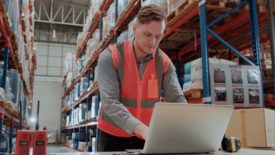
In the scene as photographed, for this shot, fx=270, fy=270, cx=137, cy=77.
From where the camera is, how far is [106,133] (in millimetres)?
2076

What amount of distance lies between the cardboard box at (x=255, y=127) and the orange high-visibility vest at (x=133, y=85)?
95 centimetres

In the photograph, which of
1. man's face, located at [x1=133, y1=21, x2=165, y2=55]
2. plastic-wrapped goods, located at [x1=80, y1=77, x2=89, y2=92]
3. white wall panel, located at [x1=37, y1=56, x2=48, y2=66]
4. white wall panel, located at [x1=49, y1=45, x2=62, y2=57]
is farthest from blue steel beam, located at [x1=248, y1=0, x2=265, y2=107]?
white wall panel, located at [x1=37, y1=56, x2=48, y2=66]

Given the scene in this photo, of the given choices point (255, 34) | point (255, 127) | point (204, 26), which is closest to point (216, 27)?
point (255, 34)

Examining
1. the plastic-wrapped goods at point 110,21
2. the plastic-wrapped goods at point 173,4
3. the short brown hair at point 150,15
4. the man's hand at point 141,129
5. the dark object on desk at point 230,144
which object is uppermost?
the plastic-wrapped goods at point 110,21

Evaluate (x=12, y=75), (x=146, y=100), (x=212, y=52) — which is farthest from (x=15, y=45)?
(x=146, y=100)

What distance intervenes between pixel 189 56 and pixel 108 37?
7.42ft

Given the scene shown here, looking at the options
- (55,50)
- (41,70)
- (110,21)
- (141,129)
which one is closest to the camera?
(141,129)

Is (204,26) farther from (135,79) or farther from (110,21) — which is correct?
(110,21)

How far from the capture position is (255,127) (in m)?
2.42

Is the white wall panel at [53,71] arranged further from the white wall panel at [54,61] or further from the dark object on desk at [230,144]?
the dark object on desk at [230,144]

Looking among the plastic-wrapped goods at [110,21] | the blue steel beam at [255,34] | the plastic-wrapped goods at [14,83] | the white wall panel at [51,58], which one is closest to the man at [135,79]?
the blue steel beam at [255,34]

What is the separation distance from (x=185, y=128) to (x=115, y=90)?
698mm

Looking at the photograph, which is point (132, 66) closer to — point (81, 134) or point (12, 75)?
point (12, 75)

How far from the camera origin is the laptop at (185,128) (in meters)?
1.20
